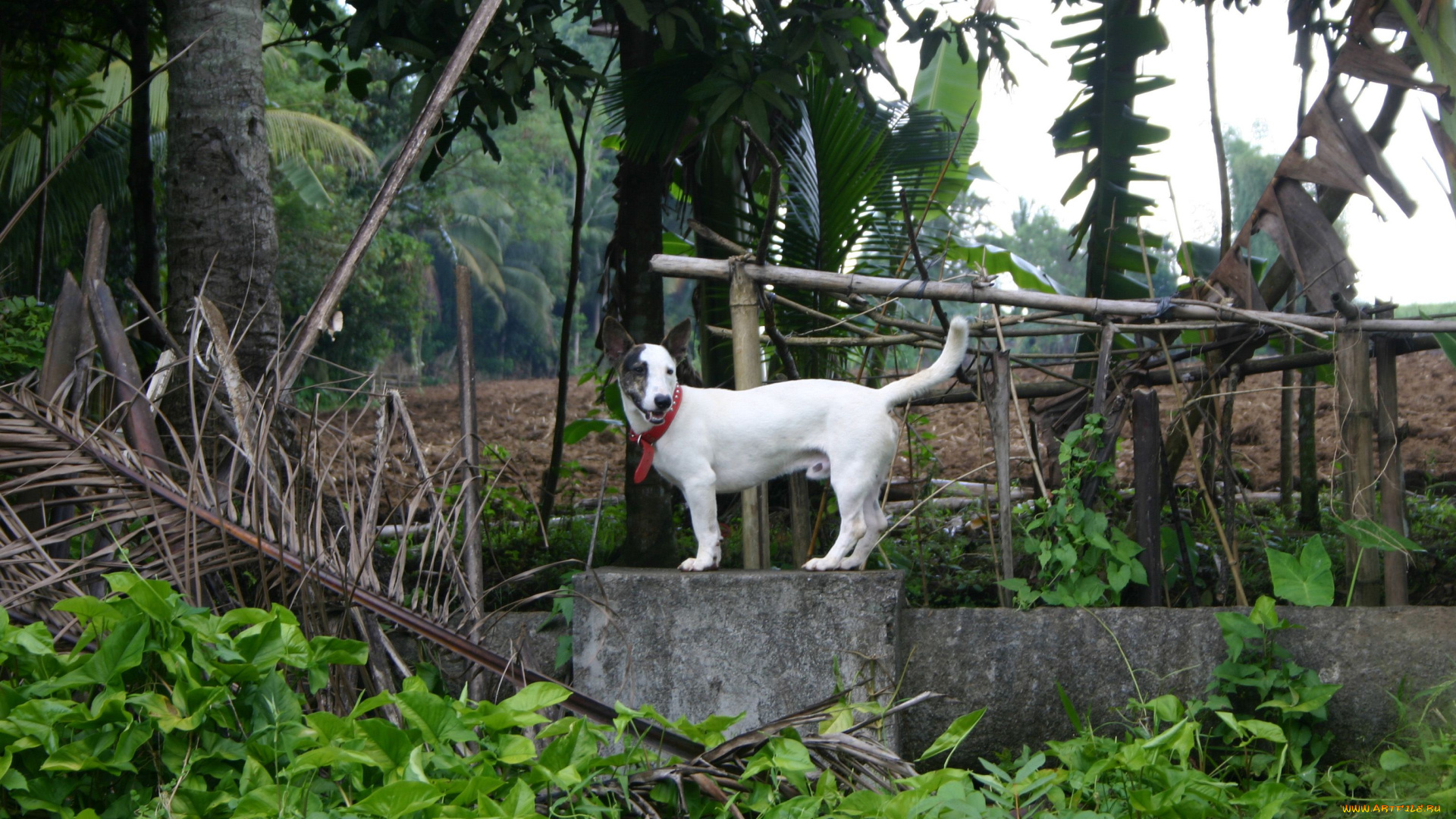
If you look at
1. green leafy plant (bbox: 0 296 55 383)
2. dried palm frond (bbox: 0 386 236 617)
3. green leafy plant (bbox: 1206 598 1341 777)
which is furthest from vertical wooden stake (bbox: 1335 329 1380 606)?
green leafy plant (bbox: 0 296 55 383)

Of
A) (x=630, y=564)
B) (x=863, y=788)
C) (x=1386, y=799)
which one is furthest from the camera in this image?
(x=630, y=564)

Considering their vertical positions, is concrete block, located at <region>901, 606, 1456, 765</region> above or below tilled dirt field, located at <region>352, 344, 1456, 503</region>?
below

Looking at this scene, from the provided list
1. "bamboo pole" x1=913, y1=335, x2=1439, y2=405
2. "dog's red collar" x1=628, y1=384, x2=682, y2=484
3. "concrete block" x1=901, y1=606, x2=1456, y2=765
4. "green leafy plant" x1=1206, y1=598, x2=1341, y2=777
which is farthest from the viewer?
"bamboo pole" x1=913, y1=335, x2=1439, y2=405

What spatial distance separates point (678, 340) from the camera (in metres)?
3.55

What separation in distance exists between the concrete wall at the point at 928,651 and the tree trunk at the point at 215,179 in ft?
6.12

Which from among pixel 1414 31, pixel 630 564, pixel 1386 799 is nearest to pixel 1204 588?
pixel 1386 799

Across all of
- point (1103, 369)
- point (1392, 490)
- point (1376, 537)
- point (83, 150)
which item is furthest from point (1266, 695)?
point (83, 150)

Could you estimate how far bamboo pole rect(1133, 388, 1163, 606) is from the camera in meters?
3.72

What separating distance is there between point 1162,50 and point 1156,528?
351cm

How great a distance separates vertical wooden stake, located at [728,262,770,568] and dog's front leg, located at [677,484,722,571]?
0.34 m

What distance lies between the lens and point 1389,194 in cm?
360

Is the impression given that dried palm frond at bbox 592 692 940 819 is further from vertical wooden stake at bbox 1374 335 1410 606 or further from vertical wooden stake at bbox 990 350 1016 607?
vertical wooden stake at bbox 1374 335 1410 606

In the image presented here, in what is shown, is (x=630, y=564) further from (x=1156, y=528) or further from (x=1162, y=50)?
(x=1162, y=50)

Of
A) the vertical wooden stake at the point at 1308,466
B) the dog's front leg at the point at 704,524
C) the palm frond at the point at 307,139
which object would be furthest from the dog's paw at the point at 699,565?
the palm frond at the point at 307,139
